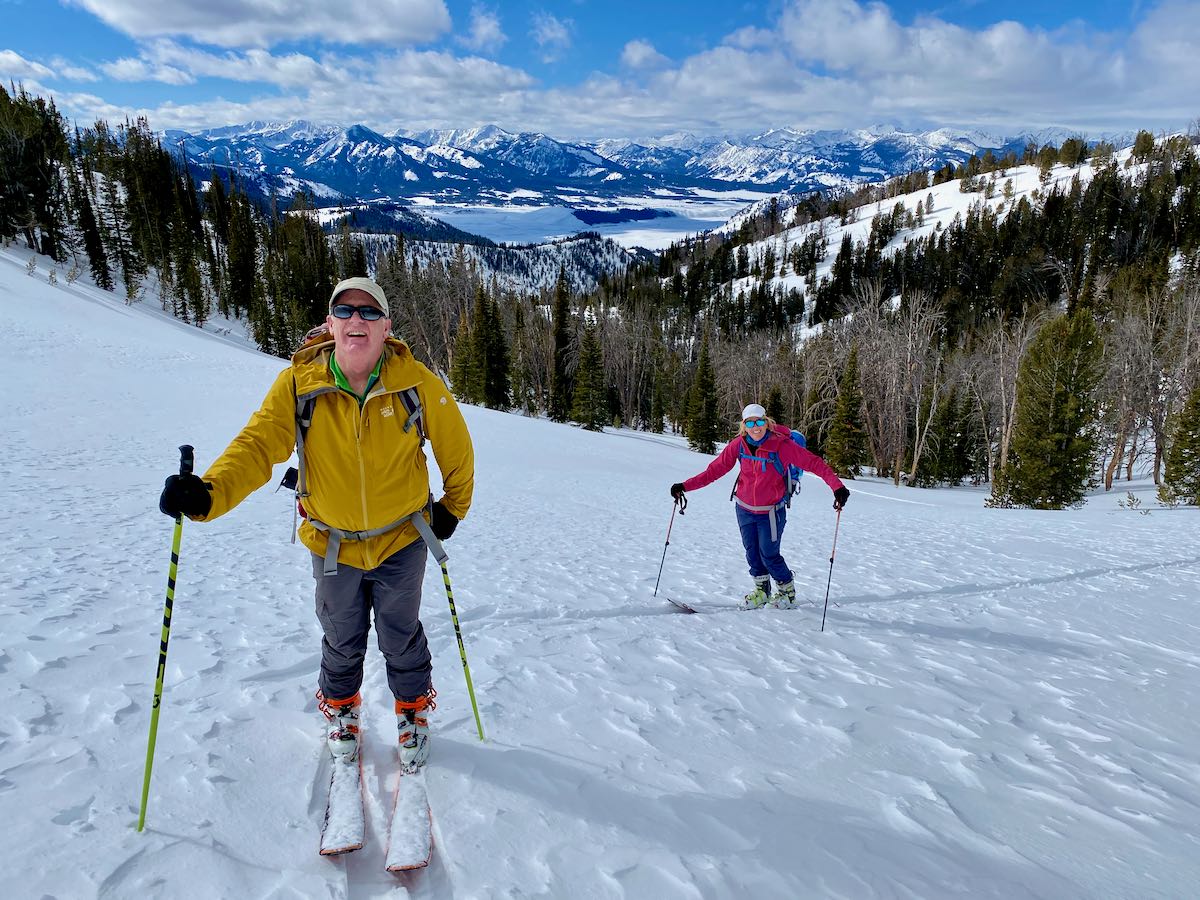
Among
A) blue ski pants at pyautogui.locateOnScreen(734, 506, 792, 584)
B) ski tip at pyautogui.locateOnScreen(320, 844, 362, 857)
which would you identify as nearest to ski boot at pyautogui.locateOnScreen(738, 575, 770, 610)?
blue ski pants at pyautogui.locateOnScreen(734, 506, 792, 584)

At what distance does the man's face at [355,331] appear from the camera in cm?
281

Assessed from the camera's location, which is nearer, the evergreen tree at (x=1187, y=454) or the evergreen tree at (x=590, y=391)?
the evergreen tree at (x=1187, y=454)

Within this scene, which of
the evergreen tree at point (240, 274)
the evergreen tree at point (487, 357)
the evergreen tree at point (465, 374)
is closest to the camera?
the evergreen tree at point (487, 357)

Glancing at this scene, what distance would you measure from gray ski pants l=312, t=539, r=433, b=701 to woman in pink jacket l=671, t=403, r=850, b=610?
11.8 ft

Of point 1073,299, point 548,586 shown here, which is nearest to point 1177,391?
point 548,586

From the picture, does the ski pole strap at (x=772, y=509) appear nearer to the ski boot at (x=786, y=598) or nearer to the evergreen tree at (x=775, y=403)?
the ski boot at (x=786, y=598)

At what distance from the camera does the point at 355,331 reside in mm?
2820

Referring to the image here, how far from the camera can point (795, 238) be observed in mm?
149875

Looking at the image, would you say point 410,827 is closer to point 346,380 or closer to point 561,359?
point 346,380

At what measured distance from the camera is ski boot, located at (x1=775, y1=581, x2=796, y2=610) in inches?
283

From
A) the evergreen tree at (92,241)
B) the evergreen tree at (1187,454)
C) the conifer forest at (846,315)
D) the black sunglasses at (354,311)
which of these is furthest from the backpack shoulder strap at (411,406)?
the evergreen tree at (92,241)

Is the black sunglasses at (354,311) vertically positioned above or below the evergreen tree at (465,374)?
above

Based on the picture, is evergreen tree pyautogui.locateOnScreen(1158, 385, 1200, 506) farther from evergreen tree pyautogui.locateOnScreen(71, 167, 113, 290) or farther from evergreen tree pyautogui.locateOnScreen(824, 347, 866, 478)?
evergreen tree pyautogui.locateOnScreen(71, 167, 113, 290)

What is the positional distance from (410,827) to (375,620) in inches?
38.4
